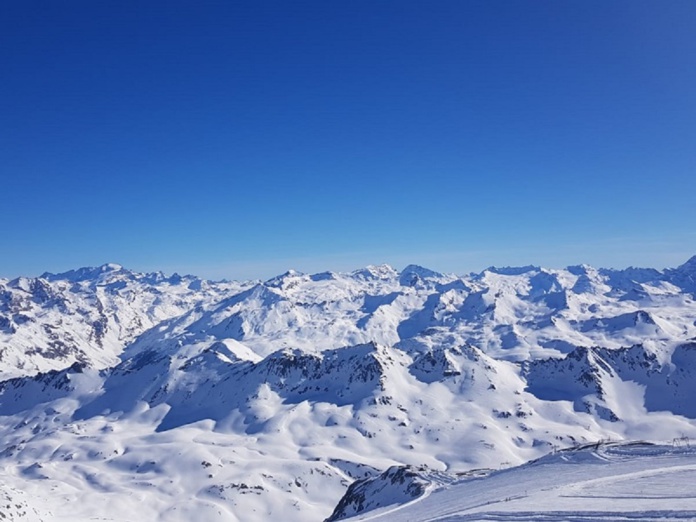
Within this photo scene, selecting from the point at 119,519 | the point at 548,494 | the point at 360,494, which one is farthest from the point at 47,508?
the point at 548,494

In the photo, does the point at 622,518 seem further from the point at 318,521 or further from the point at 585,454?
the point at 318,521

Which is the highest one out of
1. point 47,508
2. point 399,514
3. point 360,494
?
point 399,514

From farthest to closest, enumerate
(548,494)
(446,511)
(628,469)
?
1. (628,469)
2. (446,511)
3. (548,494)

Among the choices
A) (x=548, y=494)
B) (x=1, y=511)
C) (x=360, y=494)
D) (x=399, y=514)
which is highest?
(x=548, y=494)

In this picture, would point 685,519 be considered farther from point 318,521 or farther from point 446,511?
point 318,521

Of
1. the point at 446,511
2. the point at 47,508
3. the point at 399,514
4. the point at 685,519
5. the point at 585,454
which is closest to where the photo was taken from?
the point at 685,519

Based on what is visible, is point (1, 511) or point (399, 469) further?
point (1, 511)

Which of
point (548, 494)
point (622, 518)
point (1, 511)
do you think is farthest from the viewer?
point (1, 511)

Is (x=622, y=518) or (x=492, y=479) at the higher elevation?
(x=622, y=518)

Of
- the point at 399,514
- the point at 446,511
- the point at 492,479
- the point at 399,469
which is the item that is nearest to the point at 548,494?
the point at 446,511
